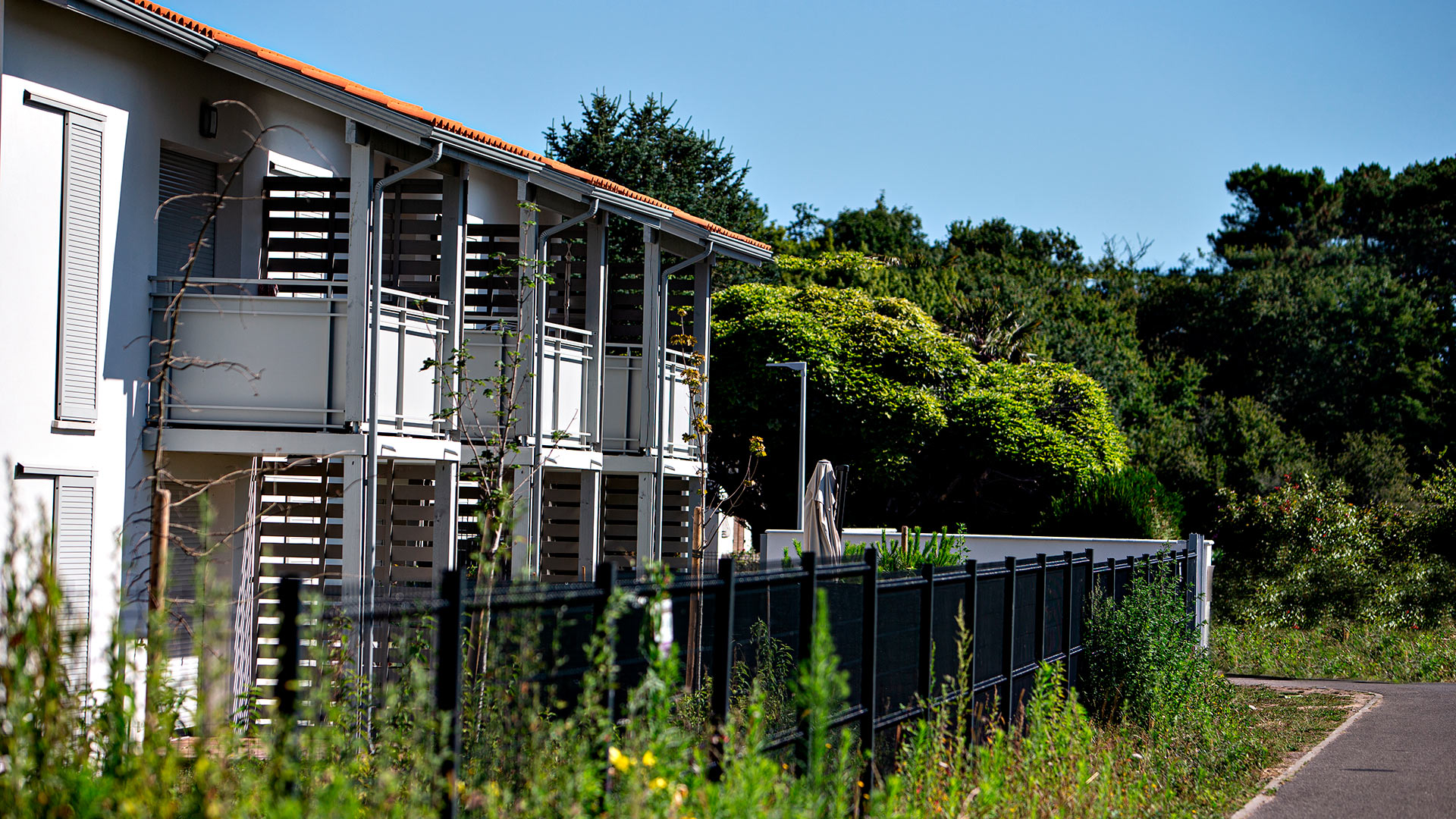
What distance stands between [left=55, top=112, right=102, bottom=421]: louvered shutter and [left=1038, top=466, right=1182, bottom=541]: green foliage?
20570 mm

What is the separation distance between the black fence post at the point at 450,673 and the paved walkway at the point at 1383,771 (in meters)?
6.97

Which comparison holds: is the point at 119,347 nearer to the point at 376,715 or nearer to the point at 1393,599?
the point at 376,715

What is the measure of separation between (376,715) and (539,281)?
807 cm

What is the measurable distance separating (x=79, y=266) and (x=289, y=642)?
7134mm

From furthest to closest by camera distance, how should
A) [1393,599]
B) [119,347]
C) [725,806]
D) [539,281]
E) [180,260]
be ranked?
[1393,599]
[539,281]
[180,260]
[119,347]
[725,806]

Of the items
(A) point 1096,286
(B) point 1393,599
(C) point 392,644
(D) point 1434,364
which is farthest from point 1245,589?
(A) point 1096,286

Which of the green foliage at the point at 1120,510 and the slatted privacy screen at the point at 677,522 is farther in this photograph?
the green foliage at the point at 1120,510

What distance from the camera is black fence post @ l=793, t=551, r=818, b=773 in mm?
6969

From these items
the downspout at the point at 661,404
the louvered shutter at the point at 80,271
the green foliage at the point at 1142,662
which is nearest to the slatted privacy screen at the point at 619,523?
the downspout at the point at 661,404

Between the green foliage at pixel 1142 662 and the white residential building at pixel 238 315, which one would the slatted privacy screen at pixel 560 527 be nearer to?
the white residential building at pixel 238 315

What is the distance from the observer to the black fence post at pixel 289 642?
4.20 meters

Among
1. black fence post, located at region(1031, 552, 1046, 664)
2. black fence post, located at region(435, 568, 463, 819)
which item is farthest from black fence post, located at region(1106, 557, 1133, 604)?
black fence post, located at region(435, 568, 463, 819)

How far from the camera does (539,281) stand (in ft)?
43.1

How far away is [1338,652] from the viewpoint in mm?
22062
